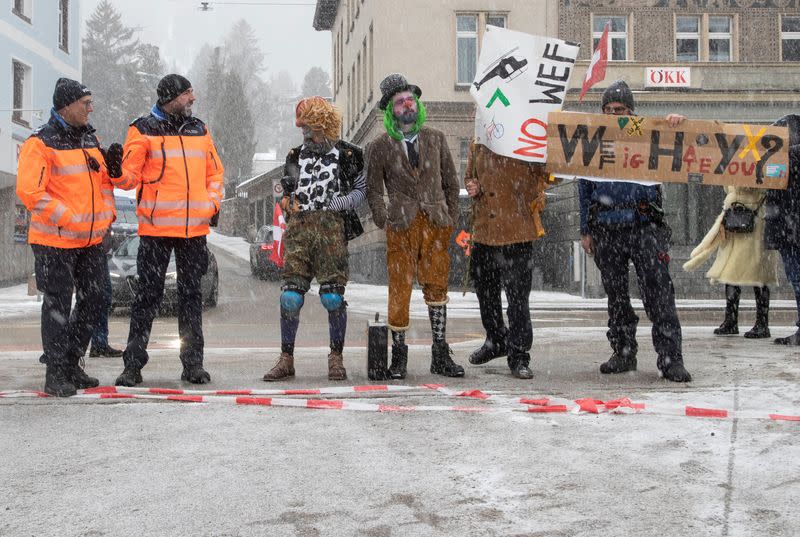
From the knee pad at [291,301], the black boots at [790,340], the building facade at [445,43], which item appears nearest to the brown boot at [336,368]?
the knee pad at [291,301]

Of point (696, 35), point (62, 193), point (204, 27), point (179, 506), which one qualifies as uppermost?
point (204, 27)

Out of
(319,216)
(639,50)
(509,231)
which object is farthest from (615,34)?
(319,216)

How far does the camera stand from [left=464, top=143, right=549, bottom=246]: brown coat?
6184mm

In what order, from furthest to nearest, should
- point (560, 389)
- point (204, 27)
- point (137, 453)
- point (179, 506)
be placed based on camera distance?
1. point (204, 27)
2. point (560, 389)
3. point (137, 453)
4. point (179, 506)

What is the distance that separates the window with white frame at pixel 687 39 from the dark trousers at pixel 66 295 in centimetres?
2604

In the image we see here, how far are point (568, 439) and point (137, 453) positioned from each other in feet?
6.06

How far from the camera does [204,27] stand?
6713 inches

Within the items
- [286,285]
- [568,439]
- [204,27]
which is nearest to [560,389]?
[568,439]

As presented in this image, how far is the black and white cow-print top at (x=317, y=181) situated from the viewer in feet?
20.1

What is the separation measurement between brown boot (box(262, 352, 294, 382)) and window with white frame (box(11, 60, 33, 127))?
23.9 meters

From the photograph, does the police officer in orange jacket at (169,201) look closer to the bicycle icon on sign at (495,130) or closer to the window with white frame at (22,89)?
the bicycle icon on sign at (495,130)

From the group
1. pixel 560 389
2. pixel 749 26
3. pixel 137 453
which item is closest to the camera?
pixel 137 453

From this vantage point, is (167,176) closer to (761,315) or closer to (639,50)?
(761,315)

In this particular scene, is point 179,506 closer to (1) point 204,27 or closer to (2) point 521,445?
(2) point 521,445
